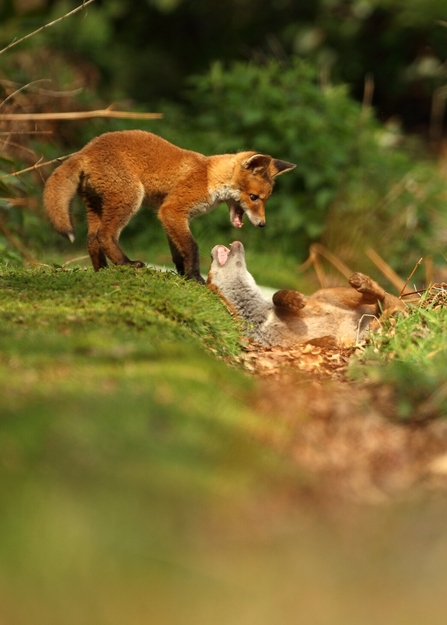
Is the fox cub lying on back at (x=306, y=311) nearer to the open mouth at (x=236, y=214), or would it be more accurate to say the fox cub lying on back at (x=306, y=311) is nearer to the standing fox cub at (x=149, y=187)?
the standing fox cub at (x=149, y=187)

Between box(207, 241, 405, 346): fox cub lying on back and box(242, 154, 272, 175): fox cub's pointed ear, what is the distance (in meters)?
0.86

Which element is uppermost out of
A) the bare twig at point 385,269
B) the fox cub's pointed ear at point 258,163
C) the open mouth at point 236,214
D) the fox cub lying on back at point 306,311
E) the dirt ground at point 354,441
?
the fox cub's pointed ear at point 258,163

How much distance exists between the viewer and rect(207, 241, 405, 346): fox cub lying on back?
5627mm

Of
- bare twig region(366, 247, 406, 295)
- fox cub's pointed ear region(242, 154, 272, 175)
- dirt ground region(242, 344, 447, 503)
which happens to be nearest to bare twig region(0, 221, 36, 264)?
fox cub's pointed ear region(242, 154, 272, 175)

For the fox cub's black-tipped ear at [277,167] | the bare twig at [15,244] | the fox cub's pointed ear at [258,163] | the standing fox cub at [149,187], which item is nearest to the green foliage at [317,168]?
the fox cub's black-tipped ear at [277,167]

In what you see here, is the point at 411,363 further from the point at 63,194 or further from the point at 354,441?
the point at 63,194

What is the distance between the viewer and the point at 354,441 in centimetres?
367

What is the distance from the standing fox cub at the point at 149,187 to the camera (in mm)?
5742

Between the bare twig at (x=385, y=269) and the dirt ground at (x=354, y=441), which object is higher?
the dirt ground at (x=354, y=441)

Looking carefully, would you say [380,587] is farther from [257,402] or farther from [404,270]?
[404,270]

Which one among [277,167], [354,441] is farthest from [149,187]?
[354,441]

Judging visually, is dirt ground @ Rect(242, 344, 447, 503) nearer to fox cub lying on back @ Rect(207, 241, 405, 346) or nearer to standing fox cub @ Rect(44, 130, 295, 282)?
fox cub lying on back @ Rect(207, 241, 405, 346)

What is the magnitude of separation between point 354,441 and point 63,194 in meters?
2.88

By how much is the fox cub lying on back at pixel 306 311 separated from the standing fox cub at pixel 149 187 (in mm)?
371
